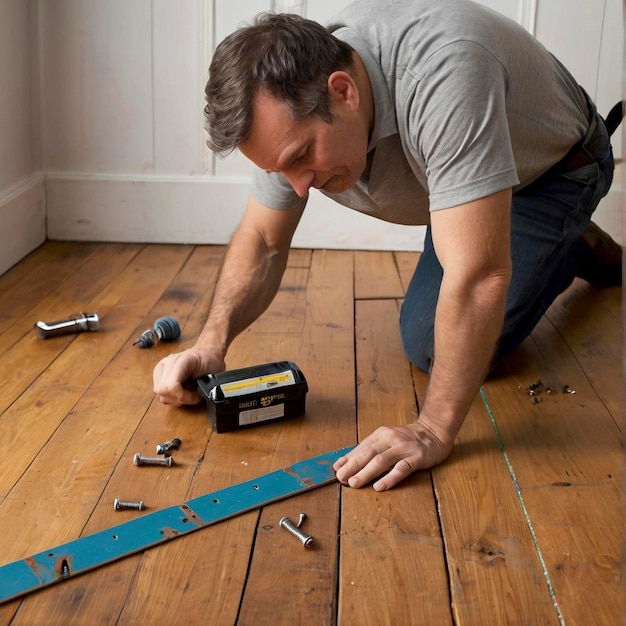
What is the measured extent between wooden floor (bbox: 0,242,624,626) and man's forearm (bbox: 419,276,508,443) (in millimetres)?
113

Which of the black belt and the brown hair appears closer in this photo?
the brown hair

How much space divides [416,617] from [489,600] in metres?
0.12

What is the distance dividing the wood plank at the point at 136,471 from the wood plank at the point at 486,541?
42 centimetres

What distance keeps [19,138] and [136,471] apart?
1871mm

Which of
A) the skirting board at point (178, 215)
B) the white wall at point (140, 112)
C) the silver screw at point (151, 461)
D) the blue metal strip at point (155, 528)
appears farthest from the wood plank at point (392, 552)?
the white wall at point (140, 112)

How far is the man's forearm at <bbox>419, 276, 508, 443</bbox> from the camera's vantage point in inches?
61.2

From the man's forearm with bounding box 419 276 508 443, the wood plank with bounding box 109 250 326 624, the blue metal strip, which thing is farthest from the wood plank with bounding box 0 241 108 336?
the man's forearm with bounding box 419 276 508 443

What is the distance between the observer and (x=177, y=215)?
3340mm

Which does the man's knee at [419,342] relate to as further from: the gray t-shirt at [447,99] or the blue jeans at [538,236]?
A: the gray t-shirt at [447,99]

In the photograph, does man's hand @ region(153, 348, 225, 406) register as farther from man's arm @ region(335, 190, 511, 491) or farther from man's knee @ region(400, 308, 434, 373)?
man's knee @ region(400, 308, 434, 373)

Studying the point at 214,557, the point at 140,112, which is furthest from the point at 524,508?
the point at 140,112

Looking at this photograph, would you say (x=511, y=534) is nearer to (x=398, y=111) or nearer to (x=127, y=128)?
(x=398, y=111)

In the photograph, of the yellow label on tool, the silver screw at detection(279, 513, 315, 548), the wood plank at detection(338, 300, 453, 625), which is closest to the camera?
the wood plank at detection(338, 300, 453, 625)

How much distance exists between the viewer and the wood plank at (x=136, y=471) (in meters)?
1.28
